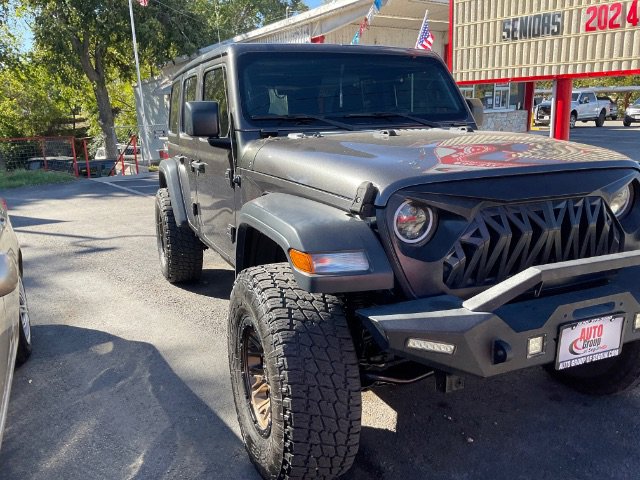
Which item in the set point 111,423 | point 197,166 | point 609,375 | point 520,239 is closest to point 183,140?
point 197,166

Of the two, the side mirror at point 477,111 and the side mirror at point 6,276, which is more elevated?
the side mirror at point 477,111

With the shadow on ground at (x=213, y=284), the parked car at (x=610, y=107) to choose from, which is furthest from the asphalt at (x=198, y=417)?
the parked car at (x=610, y=107)

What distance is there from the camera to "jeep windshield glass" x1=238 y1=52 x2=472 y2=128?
3449 mm

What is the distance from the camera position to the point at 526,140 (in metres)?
2.90

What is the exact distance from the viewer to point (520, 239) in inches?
88.7

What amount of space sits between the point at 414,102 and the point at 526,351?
83.8 inches

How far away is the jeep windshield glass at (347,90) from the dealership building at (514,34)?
757cm

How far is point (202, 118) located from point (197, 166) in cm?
101

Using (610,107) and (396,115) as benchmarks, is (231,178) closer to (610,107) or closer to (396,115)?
(396,115)

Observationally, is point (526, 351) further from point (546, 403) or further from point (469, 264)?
point (546, 403)

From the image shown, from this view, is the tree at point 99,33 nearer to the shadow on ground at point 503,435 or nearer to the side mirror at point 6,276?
the shadow on ground at point 503,435

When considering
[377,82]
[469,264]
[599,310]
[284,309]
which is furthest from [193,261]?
[599,310]

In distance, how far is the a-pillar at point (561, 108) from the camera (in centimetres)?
1210

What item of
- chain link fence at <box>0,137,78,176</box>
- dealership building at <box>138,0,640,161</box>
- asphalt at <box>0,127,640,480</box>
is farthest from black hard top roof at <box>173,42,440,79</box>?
chain link fence at <box>0,137,78,176</box>
